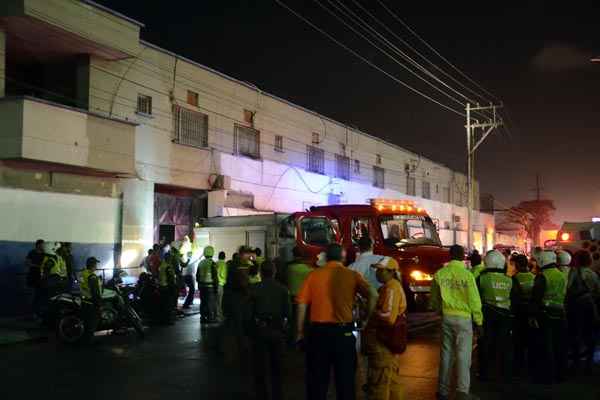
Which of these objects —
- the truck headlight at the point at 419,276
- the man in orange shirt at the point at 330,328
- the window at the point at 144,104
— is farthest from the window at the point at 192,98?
the man in orange shirt at the point at 330,328

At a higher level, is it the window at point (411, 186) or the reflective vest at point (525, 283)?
the window at point (411, 186)

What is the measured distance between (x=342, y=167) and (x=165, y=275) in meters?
20.3

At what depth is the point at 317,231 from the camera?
1466cm

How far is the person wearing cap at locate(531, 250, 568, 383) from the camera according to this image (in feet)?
29.7

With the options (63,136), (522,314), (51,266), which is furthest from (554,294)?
(63,136)

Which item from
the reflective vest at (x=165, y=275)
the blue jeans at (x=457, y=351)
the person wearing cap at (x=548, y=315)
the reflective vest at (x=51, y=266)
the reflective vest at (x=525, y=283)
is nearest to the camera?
the blue jeans at (x=457, y=351)

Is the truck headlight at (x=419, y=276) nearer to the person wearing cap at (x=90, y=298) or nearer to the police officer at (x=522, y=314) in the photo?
the police officer at (x=522, y=314)

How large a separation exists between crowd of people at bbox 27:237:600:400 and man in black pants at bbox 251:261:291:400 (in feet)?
0.04

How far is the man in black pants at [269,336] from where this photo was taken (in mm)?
7348

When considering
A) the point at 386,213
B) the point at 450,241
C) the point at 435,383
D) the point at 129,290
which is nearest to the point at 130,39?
the point at 129,290

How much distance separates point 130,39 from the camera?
19.5m

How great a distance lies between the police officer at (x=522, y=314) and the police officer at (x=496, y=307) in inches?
28.1

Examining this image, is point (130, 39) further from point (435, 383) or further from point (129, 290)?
point (435, 383)

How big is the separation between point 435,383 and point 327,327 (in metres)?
3.37
